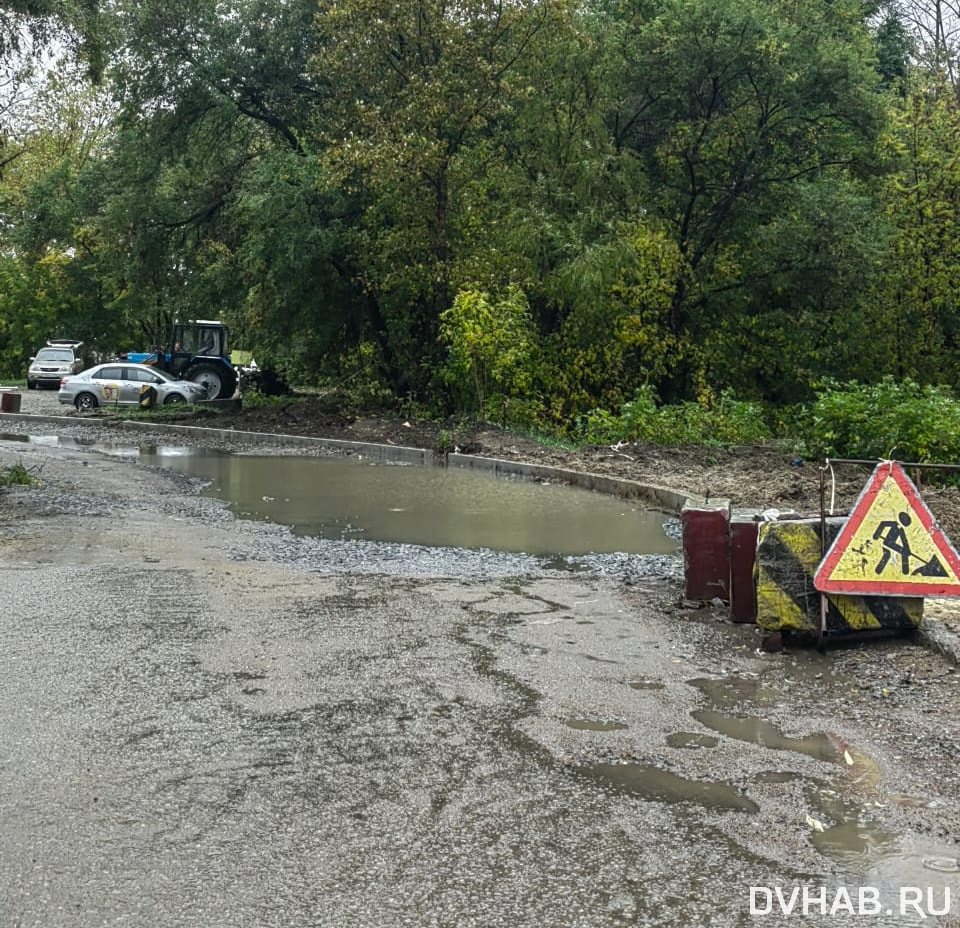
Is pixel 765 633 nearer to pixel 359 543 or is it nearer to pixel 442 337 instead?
pixel 359 543

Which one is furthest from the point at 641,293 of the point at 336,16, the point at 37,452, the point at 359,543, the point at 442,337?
the point at 359,543

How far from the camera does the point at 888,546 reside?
805 centimetres

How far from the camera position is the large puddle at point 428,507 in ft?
45.3

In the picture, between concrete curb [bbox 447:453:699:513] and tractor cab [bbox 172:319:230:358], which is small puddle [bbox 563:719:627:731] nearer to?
concrete curb [bbox 447:453:699:513]

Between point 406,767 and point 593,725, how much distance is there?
119 cm

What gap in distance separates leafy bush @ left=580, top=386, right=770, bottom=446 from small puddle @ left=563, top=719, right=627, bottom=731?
16613mm

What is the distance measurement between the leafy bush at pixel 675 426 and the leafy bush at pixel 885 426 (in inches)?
125

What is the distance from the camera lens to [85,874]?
14.8 ft

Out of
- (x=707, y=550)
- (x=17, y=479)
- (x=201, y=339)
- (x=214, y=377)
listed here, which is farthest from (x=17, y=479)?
(x=201, y=339)

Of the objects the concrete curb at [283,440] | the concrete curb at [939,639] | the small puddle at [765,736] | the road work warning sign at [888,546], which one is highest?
the road work warning sign at [888,546]

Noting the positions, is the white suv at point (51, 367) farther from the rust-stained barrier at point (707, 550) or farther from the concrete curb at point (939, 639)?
the concrete curb at point (939, 639)

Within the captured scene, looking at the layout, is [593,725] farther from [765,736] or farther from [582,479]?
[582,479]

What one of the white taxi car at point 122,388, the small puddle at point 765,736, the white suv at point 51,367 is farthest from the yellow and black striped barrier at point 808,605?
the white suv at point 51,367

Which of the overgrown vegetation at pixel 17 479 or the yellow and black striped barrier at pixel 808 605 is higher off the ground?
the yellow and black striped barrier at pixel 808 605
